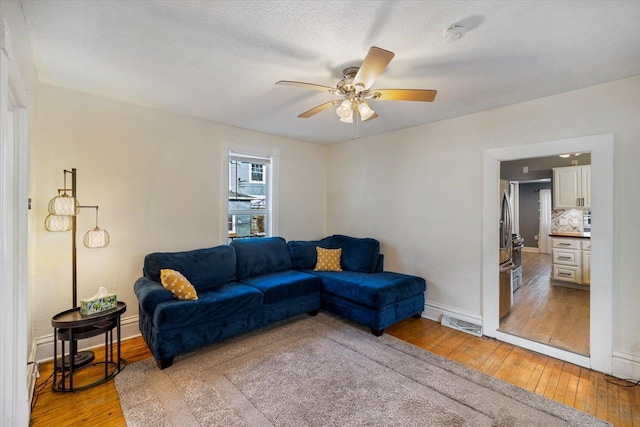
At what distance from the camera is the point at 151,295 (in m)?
2.49

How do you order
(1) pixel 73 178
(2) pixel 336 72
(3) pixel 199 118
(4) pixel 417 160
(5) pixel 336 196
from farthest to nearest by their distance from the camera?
(5) pixel 336 196 → (4) pixel 417 160 → (3) pixel 199 118 → (1) pixel 73 178 → (2) pixel 336 72

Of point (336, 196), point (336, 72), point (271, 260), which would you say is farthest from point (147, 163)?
point (336, 196)

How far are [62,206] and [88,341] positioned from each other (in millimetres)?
1430

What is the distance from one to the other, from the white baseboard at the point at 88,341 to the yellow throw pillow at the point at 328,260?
2.29 meters

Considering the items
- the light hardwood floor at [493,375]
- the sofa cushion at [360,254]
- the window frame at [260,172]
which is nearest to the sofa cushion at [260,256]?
the sofa cushion at [360,254]

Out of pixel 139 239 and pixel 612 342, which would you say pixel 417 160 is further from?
pixel 139 239

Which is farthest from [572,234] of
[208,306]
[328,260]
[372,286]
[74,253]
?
[74,253]

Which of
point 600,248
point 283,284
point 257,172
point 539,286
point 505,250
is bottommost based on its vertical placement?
→ point 539,286

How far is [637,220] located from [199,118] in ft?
15.0

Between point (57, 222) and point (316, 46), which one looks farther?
point (57, 222)

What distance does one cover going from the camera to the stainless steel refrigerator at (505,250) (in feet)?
11.1

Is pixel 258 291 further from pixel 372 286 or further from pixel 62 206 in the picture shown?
pixel 62 206

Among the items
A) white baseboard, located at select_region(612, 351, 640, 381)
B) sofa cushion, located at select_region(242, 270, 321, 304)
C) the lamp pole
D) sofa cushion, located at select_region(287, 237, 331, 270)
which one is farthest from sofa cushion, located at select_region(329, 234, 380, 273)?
the lamp pole

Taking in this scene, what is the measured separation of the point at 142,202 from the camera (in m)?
3.15
